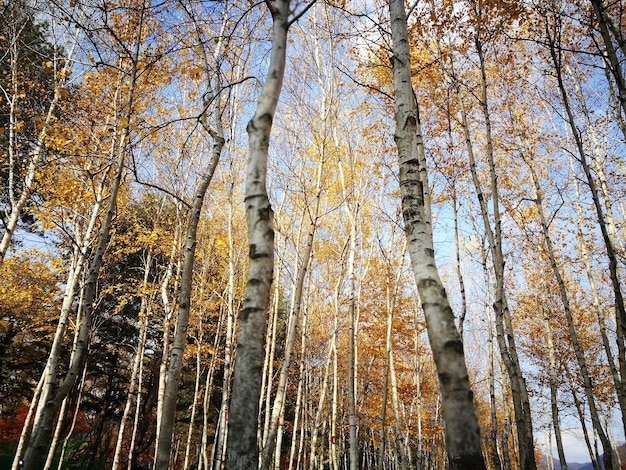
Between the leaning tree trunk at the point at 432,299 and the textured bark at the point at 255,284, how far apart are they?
1.00 m

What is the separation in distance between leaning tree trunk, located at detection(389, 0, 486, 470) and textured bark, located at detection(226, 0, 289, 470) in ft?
3.29

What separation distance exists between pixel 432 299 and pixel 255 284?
3.64ft

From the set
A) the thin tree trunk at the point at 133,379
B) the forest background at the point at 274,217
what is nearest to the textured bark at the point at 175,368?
the forest background at the point at 274,217

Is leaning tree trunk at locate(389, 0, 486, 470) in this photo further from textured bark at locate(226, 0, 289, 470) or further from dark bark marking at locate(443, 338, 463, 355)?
textured bark at locate(226, 0, 289, 470)

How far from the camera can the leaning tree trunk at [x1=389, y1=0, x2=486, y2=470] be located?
Result: 5.99 feet

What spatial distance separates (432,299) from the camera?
221 centimetres

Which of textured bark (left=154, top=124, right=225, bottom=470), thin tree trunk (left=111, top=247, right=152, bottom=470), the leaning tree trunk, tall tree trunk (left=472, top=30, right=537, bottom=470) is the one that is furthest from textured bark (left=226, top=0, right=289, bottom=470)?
thin tree trunk (left=111, top=247, right=152, bottom=470)

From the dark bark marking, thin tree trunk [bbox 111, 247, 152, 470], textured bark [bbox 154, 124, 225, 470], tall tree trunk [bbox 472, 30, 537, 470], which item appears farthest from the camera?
thin tree trunk [bbox 111, 247, 152, 470]

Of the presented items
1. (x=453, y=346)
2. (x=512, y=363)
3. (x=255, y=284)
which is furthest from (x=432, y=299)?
(x=512, y=363)

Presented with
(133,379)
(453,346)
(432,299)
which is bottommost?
(453,346)

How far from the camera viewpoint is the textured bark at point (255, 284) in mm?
1837

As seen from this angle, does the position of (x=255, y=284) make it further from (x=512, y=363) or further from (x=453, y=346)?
(x=512, y=363)

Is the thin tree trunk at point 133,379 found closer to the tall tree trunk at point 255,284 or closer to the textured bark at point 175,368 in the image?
the textured bark at point 175,368

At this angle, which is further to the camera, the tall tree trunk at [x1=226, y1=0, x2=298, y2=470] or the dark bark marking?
the dark bark marking
